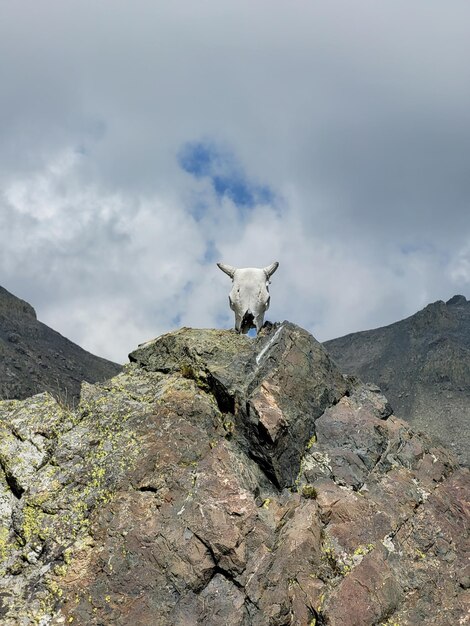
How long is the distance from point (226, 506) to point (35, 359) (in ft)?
222

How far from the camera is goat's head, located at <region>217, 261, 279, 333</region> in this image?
14.2 meters

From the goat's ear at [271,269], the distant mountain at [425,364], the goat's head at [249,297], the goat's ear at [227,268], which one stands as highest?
the distant mountain at [425,364]

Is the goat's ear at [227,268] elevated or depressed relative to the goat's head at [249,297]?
elevated

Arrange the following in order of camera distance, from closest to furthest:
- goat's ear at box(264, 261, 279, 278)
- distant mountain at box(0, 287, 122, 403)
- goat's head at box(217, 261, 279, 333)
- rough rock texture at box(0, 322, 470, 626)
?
rough rock texture at box(0, 322, 470, 626)
goat's head at box(217, 261, 279, 333)
goat's ear at box(264, 261, 279, 278)
distant mountain at box(0, 287, 122, 403)

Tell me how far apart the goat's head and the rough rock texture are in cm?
276

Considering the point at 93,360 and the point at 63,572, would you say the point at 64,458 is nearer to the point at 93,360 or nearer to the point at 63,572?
the point at 63,572

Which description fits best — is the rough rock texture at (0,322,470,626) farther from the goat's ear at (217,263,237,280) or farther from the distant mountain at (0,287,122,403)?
the distant mountain at (0,287,122,403)

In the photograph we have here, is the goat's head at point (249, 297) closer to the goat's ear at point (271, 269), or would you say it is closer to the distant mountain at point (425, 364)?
the goat's ear at point (271, 269)

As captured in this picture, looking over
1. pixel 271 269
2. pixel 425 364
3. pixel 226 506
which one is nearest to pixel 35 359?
pixel 271 269

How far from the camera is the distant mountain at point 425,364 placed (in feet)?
296

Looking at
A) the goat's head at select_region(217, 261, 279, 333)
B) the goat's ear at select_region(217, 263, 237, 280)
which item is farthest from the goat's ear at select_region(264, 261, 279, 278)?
the goat's ear at select_region(217, 263, 237, 280)

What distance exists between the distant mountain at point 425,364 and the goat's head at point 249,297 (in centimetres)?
6444

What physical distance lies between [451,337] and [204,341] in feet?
369

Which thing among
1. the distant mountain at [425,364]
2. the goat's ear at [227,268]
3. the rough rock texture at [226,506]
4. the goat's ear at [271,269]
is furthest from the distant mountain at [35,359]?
the rough rock texture at [226,506]
